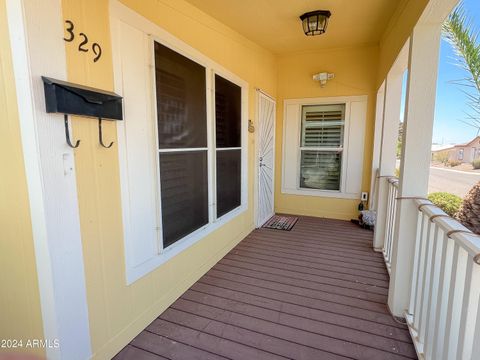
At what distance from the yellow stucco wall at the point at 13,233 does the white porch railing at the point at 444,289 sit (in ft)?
6.43

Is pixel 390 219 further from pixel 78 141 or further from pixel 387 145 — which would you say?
pixel 78 141

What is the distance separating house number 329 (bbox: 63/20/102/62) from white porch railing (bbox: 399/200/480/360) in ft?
6.65

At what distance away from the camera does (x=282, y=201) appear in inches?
196

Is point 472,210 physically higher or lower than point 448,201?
higher

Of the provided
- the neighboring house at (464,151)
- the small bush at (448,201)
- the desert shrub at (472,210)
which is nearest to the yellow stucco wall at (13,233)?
the neighboring house at (464,151)

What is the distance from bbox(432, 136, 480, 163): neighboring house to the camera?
8.19 ft

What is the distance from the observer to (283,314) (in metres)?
2.07

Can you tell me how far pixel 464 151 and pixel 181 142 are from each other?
9.84 ft

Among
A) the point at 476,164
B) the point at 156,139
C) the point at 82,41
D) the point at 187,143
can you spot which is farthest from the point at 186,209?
the point at 476,164

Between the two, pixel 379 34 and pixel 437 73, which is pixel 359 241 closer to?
pixel 437 73

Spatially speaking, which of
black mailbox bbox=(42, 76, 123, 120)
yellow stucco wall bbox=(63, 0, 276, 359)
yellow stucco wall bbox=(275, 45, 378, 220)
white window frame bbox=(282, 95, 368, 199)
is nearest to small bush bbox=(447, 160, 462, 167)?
yellow stucco wall bbox=(275, 45, 378, 220)

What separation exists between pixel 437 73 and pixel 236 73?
2085 mm

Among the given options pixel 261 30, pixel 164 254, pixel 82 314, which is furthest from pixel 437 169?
pixel 82 314

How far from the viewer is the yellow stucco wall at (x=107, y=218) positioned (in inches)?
55.3
